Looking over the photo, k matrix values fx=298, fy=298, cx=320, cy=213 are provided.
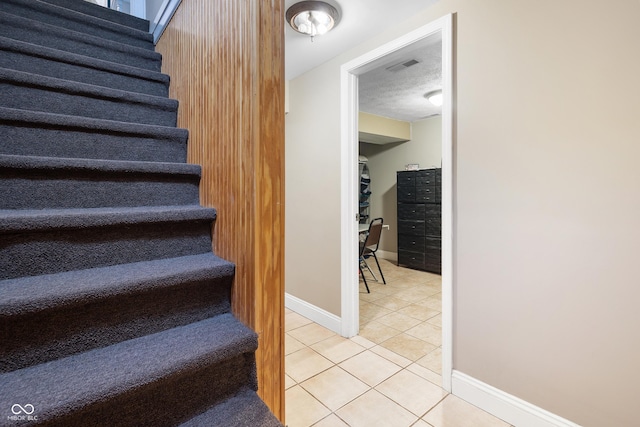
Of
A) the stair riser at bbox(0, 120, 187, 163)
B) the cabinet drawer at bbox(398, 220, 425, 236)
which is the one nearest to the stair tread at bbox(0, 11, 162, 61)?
the stair riser at bbox(0, 120, 187, 163)

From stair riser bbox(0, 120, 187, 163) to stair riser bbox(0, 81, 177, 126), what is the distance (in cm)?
20

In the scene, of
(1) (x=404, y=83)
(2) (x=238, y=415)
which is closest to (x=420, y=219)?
(1) (x=404, y=83)

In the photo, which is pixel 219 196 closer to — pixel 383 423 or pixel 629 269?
pixel 383 423

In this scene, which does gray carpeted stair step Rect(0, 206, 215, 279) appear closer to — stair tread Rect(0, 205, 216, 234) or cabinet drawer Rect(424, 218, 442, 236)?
stair tread Rect(0, 205, 216, 234)

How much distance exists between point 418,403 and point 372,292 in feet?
6.64

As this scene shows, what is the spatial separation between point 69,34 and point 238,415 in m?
2.21

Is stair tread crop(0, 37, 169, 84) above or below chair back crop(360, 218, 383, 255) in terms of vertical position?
above

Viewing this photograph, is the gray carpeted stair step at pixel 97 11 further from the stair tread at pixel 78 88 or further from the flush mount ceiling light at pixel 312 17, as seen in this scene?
the flush mount ceiling light at pixel 312 17

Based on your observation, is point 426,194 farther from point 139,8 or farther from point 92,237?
point 92,237

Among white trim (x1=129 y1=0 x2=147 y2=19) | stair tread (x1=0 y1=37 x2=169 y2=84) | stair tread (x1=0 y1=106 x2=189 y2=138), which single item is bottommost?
stair tread (x1=0 y1=106 x2=189 y2=138)

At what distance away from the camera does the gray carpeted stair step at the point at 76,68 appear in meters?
1.45

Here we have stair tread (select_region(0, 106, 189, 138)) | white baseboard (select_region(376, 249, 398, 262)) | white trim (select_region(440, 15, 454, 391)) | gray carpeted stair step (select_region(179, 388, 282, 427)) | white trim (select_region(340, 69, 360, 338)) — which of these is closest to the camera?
gray carpeted stair step (select_region(179, 388, 282, 427))

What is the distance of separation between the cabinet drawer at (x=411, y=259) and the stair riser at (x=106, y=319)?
415cm

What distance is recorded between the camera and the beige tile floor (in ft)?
5.17
